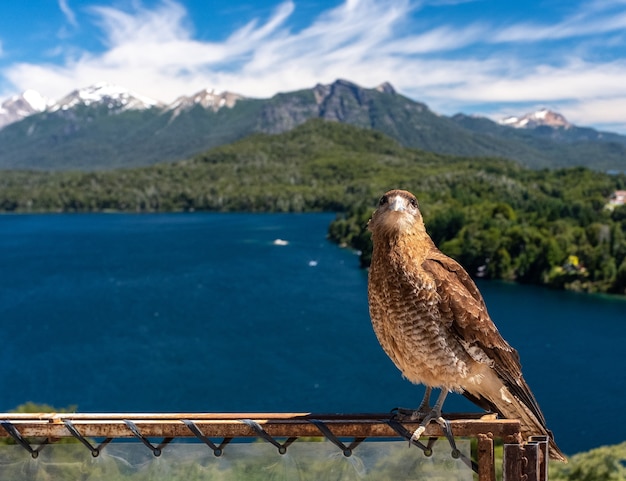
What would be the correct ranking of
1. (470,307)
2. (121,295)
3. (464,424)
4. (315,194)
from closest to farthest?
(464,424) → (470,307) → (121,295) → (315,194)

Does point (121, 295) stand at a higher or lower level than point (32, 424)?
lower

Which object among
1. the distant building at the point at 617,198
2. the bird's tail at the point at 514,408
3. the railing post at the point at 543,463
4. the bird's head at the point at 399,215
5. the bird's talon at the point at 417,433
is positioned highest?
the bird's head at the point at 399,215

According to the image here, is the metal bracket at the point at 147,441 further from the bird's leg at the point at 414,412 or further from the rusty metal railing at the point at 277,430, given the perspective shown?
the bird's leg at the point at 414,412

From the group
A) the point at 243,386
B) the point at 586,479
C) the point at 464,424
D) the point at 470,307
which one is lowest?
the point at 243,386

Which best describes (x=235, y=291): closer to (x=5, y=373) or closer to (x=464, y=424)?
(x=5, y=373)

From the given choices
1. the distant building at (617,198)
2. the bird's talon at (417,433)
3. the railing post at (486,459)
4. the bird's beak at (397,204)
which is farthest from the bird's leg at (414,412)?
the distant building at (617,198)

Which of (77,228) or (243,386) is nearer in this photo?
(243,386)

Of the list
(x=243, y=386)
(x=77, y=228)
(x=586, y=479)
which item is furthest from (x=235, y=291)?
(x=77, y=228)

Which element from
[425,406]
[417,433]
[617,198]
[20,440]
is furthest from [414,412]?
[617,198]
